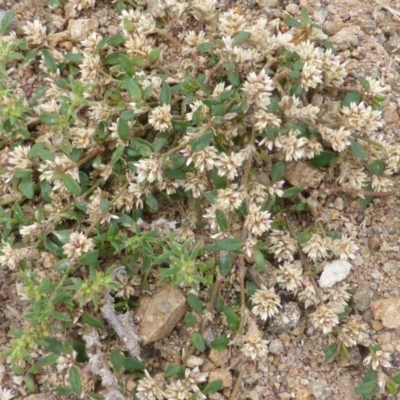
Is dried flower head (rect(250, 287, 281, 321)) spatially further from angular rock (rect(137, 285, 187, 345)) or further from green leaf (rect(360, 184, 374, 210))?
green leaf (rect(360, 184, 374, 210))

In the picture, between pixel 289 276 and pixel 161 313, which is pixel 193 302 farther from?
pixel 289 276

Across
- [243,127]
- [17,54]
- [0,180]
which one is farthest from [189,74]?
[0,180]

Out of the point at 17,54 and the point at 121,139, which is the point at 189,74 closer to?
the point at 121,139

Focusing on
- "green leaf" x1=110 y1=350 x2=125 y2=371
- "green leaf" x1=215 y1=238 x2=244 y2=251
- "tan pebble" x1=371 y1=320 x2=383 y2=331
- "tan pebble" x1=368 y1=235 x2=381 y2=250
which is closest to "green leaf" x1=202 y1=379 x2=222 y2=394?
"green leaf" x1=110 y1=350 x2=125 y2=371

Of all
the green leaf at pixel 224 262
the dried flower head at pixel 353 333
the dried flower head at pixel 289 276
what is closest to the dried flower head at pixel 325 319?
the dried flower head at pixel 353 333

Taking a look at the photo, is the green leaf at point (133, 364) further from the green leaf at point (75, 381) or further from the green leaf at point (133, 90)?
the green leaf at point (133, 90)

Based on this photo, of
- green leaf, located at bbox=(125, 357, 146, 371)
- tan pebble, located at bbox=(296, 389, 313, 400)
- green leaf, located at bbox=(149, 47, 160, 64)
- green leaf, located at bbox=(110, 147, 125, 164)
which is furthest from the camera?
green leaf, located at bbox=(149, 47, 160, 64)
